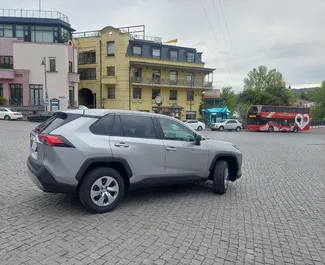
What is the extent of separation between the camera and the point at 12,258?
3039 mm

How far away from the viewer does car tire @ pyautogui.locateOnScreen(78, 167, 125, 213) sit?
4.24 metres

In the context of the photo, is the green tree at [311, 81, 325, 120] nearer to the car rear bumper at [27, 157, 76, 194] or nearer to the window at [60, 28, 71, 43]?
the window at [60, 28, 71, 43]

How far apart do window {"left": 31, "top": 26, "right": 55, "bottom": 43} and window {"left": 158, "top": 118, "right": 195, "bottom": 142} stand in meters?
37.3

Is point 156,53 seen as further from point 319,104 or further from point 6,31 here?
→ point 319,104

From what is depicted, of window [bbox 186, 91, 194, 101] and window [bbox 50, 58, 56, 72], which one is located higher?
window [bbox 50, 58, 56, 72]

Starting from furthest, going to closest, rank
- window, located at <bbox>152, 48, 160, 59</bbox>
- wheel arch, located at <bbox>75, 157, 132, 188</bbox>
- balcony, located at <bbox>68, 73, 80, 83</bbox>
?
window, located at <bbox>152, 48, 160, 59</bbox>, balcony, located at <bbox>68, 73, 80, 83</bbox>, wheel arch, located at <bbox>75, 157, 132, 188</bbox>

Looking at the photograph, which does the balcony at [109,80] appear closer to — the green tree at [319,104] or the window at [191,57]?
the window at [191,57]

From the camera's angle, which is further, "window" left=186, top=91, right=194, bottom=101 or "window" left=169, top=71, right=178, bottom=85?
"window" left=186, top=91, right=194, bottom=101

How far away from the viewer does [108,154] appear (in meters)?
4.32

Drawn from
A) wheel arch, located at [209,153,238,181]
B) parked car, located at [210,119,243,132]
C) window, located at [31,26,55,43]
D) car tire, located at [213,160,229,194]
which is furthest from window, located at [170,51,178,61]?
car tire, located at [213,160,229,194]

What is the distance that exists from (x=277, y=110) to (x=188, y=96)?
1476 cm

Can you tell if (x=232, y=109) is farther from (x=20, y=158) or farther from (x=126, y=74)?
(x=20, y=158)

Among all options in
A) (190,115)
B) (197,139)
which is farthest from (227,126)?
(197,139)

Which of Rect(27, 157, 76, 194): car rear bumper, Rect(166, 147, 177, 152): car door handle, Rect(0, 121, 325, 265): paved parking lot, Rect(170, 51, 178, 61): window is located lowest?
Rect(0, 121, 325, 265): paved parking lot
